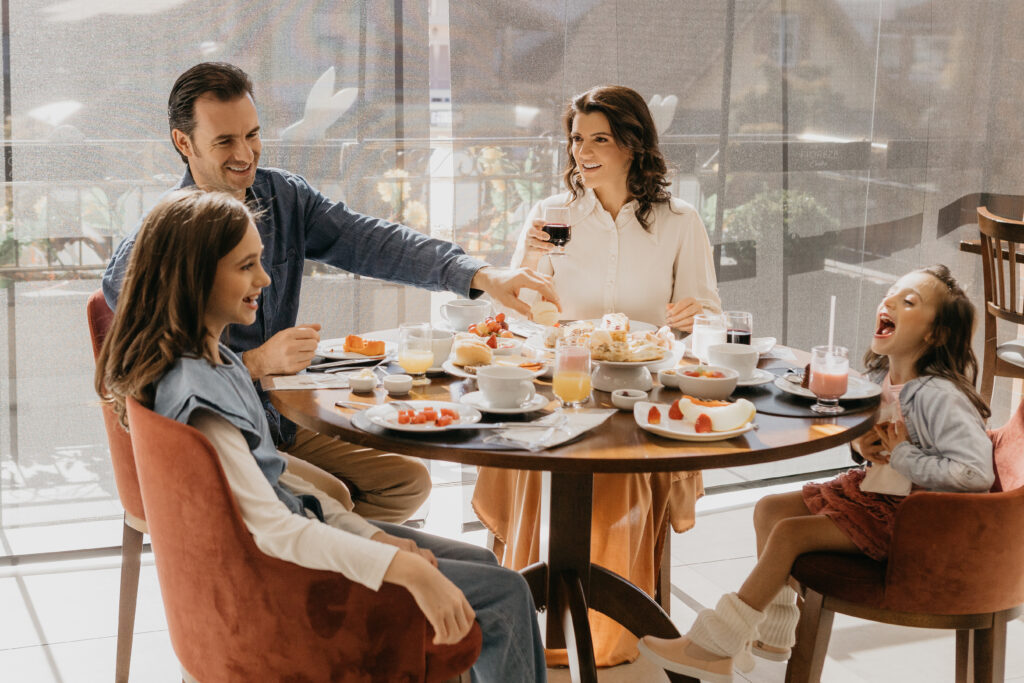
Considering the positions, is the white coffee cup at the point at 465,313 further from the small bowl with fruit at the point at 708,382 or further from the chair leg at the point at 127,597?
the chair leg at the point at 127,597

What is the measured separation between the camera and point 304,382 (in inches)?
78.7

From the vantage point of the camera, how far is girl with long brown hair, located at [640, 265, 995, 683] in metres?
1.87

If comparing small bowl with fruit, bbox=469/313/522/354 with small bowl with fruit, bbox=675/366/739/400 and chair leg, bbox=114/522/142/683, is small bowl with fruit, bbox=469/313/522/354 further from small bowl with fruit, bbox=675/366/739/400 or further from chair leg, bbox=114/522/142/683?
chair leg, bbox=114/522/142/683

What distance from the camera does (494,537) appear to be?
109 inches

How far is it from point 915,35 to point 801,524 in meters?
2.55

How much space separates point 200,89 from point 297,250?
1.45ft

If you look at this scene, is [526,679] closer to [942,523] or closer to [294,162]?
[942,523]

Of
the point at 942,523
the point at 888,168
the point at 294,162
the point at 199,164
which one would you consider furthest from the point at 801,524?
the point at 888,168

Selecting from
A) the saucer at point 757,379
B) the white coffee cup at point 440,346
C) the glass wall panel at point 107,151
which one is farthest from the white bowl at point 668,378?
the glass wall panel at point 107,151

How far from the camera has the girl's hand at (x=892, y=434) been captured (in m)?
1.92

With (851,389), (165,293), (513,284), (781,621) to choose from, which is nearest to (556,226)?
(513,284)

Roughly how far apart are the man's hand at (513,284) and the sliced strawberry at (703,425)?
0.76m

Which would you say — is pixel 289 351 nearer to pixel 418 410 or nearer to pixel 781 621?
pixel 418 410

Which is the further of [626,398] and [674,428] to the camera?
[626,398]
